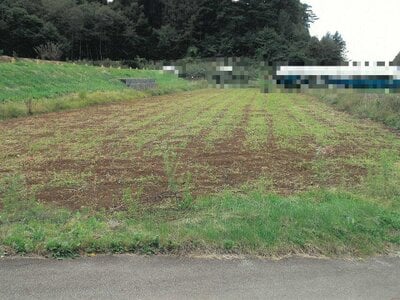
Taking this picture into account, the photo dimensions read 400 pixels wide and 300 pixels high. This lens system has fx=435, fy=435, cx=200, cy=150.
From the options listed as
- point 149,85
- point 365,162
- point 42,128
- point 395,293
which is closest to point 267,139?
point 365,162

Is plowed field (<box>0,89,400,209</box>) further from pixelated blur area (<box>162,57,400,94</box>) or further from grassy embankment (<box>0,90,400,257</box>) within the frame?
pixelated blur area (<box>162,57,400,94</box>)

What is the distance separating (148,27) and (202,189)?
2626 inches

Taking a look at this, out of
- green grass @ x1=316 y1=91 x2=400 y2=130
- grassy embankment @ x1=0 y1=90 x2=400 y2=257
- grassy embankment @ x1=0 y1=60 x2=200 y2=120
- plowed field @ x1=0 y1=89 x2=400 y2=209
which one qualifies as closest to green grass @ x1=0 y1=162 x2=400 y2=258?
grassy embankment @ x1=0 y1=90 x2=400 y2=257

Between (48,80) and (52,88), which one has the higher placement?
(48,80)

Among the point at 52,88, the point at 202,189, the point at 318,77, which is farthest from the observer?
the point at 52,88

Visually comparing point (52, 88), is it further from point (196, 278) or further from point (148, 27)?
point (148, 27)

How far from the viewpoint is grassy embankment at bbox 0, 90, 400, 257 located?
12.7ft

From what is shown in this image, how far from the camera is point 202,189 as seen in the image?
577 cm

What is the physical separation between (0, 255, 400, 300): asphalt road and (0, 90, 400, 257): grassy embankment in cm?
21

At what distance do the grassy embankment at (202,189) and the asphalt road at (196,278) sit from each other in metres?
0.21

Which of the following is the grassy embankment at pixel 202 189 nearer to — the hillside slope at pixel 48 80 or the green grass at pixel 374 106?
the green grass at pixel 374 106

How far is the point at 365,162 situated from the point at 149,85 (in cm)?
2277

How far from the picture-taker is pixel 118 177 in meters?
6.39

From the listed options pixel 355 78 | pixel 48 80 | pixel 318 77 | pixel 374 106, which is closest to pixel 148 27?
pixel 48 80
